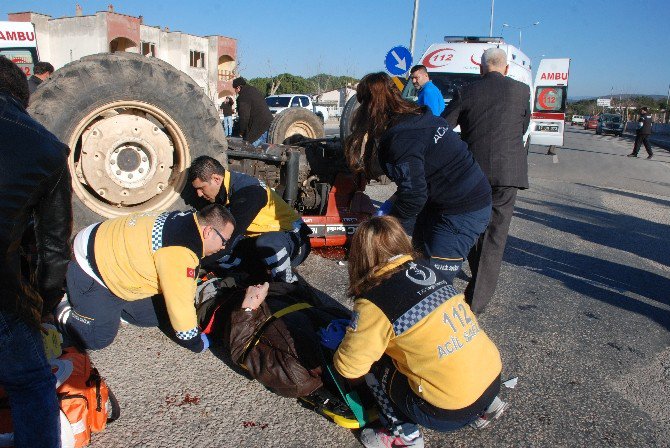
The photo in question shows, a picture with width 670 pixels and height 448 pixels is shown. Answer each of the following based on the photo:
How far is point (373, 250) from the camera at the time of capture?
2334 millimetres

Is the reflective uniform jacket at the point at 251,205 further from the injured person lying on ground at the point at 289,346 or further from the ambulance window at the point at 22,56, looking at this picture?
the ambulance window at the point at 22,56

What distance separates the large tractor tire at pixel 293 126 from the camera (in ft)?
21.0

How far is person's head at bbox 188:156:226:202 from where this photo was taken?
360 centimetres

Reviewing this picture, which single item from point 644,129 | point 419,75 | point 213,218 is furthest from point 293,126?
point 644,129

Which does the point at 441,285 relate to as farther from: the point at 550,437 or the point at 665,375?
the point at 665,375

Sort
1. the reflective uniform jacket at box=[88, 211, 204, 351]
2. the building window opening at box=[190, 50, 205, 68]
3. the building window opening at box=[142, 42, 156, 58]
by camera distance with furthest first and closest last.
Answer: the building window opening at box=[190, 50, 205, 68] < the building window opening at box=[142, 42, 156, 58] < the reflective uniform jacket at box=[88, 211, 204, 351]

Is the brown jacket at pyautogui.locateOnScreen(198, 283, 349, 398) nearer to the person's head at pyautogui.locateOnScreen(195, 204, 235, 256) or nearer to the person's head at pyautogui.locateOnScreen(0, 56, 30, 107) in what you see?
the person's head at pyautogui.locateOnScreen(195, 204, 235, 256)

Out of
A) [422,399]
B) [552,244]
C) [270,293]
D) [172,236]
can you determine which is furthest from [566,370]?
[552,244]

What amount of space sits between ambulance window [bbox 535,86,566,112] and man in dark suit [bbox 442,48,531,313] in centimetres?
1323

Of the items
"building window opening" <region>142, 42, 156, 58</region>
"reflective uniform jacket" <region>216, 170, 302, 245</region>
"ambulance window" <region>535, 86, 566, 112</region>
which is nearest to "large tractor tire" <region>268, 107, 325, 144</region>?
"reflective uniform jacket" <region>216, 170, 302, 245</region>

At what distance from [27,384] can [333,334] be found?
1348mm

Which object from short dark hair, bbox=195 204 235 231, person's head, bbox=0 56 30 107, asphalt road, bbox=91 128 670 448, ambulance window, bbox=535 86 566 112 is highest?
ambulance window, bbox=535 86 566 112

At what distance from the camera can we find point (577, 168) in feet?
51.8

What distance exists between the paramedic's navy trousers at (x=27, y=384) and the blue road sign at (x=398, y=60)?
32.1 ft
